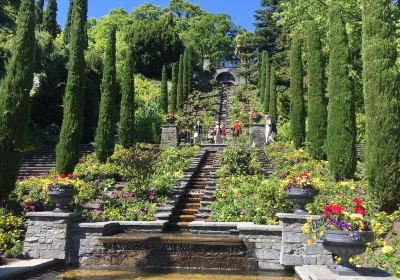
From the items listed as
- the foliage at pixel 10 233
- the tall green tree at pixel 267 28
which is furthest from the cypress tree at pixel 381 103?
the tall green tree at pixel 267 28

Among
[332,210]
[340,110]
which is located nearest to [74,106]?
[340,110]

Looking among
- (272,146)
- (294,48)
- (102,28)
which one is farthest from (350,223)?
(102,28)

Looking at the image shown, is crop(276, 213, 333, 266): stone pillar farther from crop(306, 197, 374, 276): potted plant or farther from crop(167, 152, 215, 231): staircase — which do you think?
crop(167, 152, 215, 231): staircase

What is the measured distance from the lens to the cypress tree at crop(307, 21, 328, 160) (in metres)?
16.1

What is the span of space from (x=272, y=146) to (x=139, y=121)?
10.6m

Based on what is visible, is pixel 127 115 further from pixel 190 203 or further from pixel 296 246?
pixel 296 246

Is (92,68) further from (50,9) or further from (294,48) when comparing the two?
(50,9)

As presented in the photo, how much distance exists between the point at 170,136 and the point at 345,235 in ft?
55.6

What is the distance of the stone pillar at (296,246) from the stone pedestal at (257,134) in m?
13.0

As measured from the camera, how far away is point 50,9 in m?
48.5

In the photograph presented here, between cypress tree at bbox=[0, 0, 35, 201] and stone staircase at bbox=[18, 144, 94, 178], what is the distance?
8174 millimetres

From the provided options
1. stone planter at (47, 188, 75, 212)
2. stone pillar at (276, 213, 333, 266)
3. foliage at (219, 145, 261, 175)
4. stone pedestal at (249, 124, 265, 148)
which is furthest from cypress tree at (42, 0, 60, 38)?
stone pillar at (276, 213, 333, 266)

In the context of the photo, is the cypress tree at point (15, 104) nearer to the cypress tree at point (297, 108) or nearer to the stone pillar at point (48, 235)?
the stone pillar at point (48, 235)

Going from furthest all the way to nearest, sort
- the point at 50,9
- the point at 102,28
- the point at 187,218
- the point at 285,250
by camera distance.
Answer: the point at 102,28 → the point at 50,9 → the point at 187,218 → the point at 285,250
